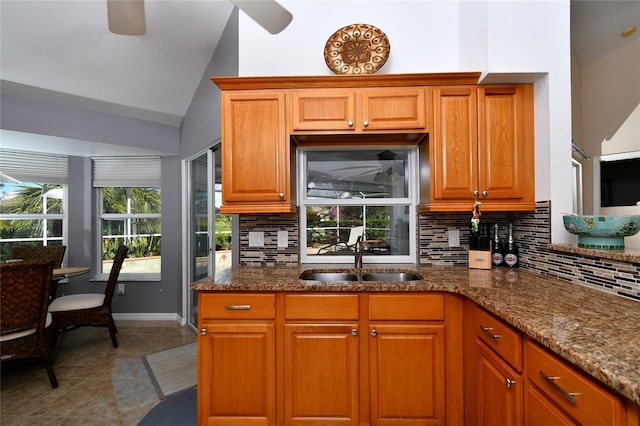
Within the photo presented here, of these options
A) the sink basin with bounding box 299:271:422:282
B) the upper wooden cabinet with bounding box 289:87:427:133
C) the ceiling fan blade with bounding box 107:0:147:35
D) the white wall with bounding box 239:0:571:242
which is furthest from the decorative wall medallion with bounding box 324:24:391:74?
the sink basin with bounding box 299:271:422:282

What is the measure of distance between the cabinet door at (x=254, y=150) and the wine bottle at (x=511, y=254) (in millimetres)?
1574

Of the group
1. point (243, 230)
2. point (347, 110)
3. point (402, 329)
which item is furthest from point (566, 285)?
point (243, 230)

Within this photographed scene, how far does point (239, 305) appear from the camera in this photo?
1.56m

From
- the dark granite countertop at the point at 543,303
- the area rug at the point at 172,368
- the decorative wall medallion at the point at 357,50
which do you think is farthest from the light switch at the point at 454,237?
the area rug at the point at 172,368

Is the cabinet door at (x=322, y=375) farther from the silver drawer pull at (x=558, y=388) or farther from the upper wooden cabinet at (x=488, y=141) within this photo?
the upper wooden cabinet at (x=488, y=141)

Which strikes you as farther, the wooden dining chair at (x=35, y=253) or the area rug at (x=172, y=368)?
the wooden dining chair at (x=35, y=253)

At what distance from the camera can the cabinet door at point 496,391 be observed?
1107 mm

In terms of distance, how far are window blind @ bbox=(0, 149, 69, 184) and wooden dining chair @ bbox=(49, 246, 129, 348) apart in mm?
1640

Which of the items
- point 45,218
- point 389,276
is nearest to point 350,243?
point 389,276

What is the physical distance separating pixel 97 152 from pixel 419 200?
3793mm

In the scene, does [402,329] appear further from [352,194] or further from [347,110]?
[347,110]

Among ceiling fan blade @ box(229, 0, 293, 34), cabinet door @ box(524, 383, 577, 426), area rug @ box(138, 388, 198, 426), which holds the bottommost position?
area rug @ box(138, 388, 198, 426)

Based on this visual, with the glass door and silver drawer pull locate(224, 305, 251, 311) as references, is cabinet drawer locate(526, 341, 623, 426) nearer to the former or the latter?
silver drawer pull locate(224, 305, 251, 311)

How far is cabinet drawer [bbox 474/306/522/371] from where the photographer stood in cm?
109
